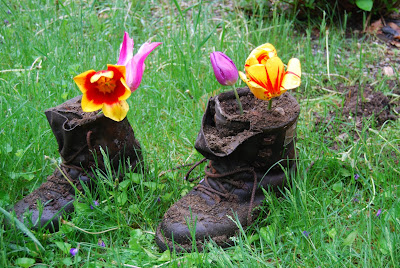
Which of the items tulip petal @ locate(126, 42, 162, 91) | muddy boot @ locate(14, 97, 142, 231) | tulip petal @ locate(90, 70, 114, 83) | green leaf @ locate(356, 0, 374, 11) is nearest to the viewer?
tulip petal @ locate(90, 70, 114, 83)

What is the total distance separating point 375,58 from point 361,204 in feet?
4.69

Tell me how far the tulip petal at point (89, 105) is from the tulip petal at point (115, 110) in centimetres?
2

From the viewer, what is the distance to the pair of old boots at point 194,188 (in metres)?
1.62

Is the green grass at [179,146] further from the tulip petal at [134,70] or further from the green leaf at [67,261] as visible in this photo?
the tulip petal at [134,70]

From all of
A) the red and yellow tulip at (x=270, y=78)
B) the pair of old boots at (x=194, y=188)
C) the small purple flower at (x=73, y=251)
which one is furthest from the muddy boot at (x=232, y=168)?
the small purple flower at (x=73, y=251)

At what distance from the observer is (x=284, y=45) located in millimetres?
2916

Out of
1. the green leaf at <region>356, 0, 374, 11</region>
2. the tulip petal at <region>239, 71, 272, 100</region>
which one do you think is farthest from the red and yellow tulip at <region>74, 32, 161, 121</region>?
the green leaf at <region>356, 0, 374, 11</region>

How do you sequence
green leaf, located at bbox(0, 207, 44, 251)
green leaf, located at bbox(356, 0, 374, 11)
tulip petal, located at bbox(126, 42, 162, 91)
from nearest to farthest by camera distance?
green leaf, located at bbox(0, 207, 44, 251)
tulip petal, located at bbox(126, 42, 162, 91)
green leaf, located at bbox(356, 0, 374, 11)

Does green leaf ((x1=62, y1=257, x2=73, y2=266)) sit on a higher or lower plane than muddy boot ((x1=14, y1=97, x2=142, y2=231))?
lower

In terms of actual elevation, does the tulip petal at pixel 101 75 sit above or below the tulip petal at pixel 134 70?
above

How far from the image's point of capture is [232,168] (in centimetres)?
172

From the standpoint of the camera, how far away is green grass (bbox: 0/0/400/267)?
153 cm

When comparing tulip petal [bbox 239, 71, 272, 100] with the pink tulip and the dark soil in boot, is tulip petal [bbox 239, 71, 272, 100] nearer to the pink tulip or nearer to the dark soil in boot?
the dark soil in boot

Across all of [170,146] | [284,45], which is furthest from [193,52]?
[170,146]
